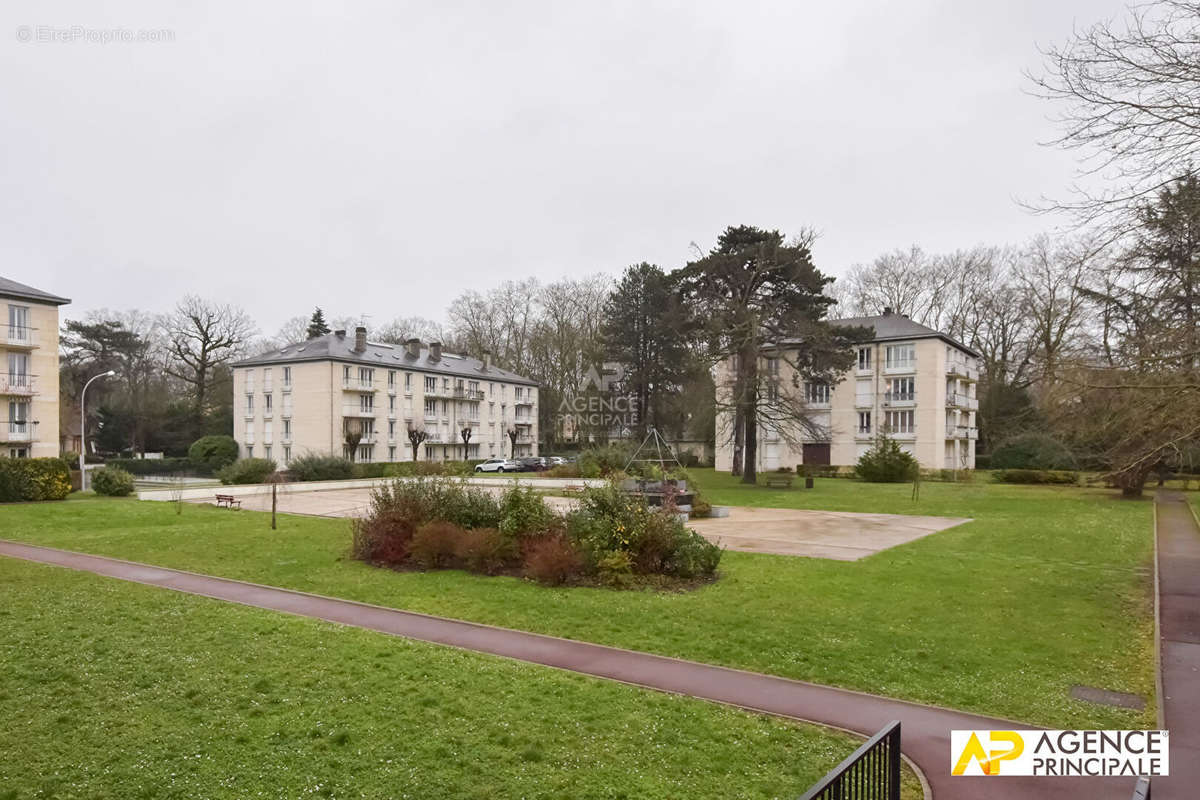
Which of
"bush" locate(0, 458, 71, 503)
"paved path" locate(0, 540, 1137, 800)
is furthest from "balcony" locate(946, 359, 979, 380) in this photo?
"bush" locate(0, 458, 71, 503)

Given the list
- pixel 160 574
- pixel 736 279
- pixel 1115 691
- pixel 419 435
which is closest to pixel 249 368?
pixel 419 435

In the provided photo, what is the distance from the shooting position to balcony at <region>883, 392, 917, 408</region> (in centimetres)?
5016

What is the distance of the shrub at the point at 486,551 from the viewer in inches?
524

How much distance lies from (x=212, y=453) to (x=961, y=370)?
2138 inches

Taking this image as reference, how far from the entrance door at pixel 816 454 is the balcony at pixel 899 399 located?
5440 millimetres

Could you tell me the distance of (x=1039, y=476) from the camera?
41.4 m

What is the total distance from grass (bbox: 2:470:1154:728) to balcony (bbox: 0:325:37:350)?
21204 millimetres

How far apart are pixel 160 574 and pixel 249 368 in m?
46.2

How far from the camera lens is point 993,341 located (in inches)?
2311

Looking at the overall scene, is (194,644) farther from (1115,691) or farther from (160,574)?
(1115,691)

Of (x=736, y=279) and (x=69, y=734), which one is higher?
(x=736, y=279)

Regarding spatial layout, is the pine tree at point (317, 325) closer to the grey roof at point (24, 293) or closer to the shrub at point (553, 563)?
the grey roof at point (24, 293)

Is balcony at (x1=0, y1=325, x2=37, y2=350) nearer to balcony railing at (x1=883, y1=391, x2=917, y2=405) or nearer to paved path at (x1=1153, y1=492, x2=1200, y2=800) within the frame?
paved path at (x1=1153, y1=492, x2=1200, y2=800)

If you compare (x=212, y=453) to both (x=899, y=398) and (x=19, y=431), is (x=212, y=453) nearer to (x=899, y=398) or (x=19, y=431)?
(x=19, y=431)
